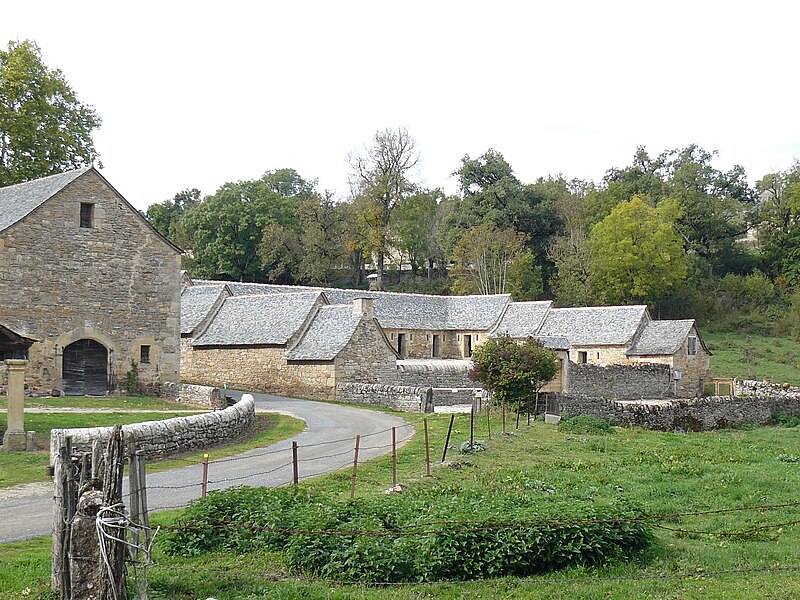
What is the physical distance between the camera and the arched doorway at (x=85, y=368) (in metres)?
33.5

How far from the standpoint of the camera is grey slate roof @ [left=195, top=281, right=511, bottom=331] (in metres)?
55.8

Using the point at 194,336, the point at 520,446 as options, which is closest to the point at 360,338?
the point at 194,336

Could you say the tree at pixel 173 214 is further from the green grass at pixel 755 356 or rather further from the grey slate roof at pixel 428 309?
the green grass at pixel 755 356

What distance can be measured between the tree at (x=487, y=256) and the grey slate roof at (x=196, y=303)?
1049 inches

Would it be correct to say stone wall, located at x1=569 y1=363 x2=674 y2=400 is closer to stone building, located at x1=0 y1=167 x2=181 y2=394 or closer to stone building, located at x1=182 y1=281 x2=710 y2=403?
stone building, located at x1=182 y1=281 x2=710 y2=403

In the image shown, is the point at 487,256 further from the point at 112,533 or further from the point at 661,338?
the point at 112,533

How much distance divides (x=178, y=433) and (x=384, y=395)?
17195 mm

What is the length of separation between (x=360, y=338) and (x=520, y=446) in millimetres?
19106

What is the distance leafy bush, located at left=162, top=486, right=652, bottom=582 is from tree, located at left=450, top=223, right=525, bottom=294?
60.6 metres

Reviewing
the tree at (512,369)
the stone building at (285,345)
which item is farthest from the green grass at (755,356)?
the tree at (512,369)

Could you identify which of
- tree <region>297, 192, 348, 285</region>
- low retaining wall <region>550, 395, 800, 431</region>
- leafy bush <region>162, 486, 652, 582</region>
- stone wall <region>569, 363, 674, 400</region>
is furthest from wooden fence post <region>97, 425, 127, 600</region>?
tree <region>297, 192, 348, 285</region>

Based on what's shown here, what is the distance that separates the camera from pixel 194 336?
46219mm

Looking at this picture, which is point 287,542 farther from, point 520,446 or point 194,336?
point 194,336

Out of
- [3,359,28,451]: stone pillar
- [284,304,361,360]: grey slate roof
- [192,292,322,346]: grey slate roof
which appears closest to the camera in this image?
[3,359,28,451]: stone pillar
